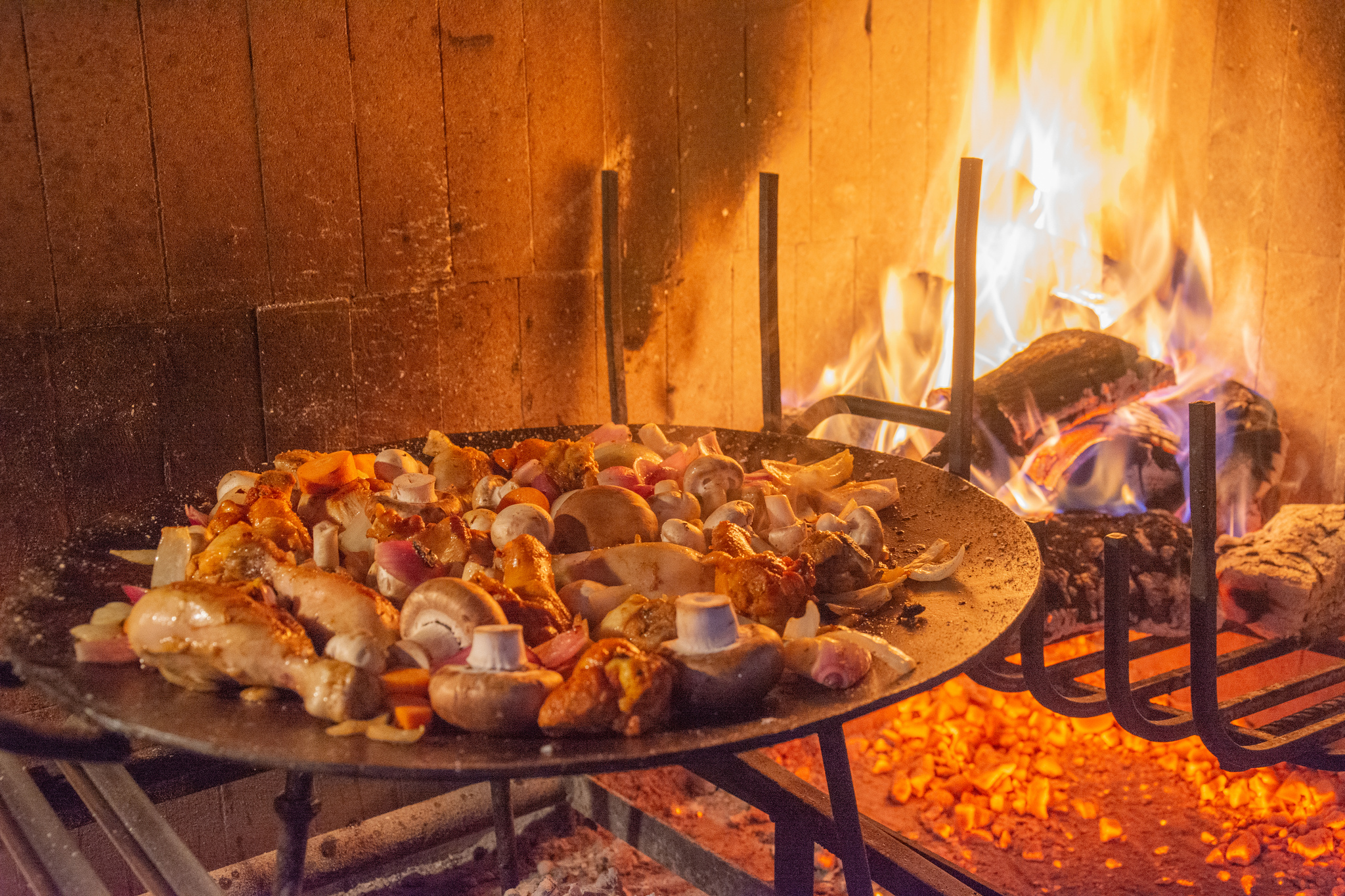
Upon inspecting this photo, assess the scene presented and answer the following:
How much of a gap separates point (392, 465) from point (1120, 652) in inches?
60.3

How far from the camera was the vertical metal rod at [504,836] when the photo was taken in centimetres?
305

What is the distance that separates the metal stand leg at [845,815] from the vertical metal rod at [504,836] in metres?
1.20

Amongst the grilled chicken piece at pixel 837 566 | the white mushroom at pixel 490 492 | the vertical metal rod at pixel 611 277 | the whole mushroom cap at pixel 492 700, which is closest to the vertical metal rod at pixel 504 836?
the vertical metal rod at pixel 611 277

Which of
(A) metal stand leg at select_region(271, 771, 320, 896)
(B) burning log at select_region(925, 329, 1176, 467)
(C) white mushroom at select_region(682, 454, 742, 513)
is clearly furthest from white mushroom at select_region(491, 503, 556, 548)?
(B) burning log at select_region(925, 329, 1176, 467)

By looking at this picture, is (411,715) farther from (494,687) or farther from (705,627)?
(705,627)

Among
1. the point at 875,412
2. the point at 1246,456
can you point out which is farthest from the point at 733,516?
the point at 1246,456

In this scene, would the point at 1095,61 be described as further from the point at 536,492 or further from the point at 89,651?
the point at 89,651

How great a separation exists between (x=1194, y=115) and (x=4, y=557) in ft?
15.3

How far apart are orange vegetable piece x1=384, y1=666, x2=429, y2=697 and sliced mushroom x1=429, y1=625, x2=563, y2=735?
0.03 m

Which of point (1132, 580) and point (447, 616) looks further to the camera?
point (1132, 580)

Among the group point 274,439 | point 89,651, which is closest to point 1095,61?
point 274,439

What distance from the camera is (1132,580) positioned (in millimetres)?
3369

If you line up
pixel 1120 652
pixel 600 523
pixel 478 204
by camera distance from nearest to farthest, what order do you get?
pixel 600 523 → pixel 1120 652 → pixel 478 204

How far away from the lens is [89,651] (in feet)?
4.76
